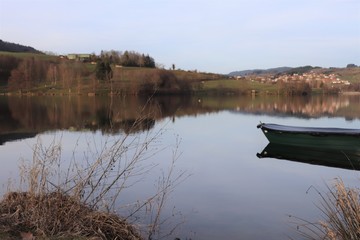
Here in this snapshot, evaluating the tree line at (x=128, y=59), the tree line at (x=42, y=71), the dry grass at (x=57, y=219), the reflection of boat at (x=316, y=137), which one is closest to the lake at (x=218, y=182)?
the reflection of boat at (x=316, y=137)

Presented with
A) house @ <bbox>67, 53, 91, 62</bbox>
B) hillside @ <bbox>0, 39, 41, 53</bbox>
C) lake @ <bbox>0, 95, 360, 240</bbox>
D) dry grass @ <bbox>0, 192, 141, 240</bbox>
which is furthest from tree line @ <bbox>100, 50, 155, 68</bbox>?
dry grass @ <bbox>0, 192, 141, 240</bbox>

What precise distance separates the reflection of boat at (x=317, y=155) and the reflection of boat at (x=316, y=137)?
204mm

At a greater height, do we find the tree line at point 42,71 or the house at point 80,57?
the house at point 80,57

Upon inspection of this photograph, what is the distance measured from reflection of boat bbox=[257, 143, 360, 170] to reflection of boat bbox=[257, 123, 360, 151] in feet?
0.67

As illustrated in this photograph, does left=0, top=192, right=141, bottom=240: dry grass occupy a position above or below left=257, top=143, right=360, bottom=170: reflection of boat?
above

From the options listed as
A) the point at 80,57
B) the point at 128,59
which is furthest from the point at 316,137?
the point at 80,57

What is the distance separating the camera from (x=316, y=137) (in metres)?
20.8

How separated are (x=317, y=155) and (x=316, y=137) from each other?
94 cm

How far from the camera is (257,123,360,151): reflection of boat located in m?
20.0

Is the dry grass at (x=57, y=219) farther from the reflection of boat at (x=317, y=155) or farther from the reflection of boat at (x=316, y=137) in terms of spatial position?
the reflection of boat at (x=316, y=137)

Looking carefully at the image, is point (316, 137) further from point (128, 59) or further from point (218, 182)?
point (128, 59)

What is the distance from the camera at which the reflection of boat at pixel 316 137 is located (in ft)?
65.5

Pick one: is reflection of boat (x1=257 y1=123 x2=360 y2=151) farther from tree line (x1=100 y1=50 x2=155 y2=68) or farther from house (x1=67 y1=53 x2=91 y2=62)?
house (x1=67 y1=53 x2=91 y2=62)

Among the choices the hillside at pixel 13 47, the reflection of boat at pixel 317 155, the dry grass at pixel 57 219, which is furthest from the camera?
the hillside at pixel 13 47
